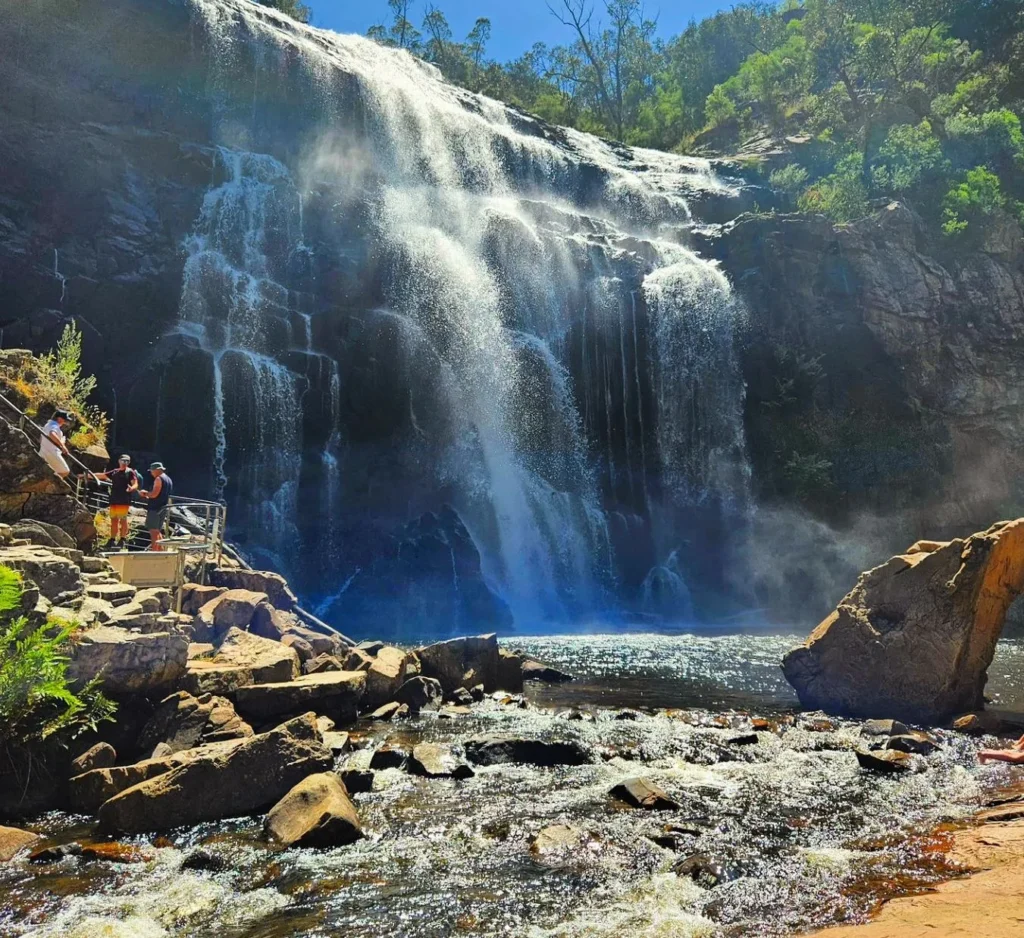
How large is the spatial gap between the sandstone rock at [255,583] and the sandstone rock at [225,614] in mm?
1600

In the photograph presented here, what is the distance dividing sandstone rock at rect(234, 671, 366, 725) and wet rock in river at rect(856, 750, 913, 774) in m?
6.97

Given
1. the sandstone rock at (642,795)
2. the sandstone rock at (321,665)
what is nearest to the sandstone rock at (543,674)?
the sandstone rock at (321,665)

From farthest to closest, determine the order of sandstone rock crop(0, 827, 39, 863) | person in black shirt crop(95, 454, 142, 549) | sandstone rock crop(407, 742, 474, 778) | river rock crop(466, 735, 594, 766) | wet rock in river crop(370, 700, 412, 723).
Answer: person in black shirt crop(95, 454, 142, 549)
wet rock in river crop(370, 700, 412, 723)
river rock crop(466, 735, 594, 766)
sandstone rock crop(407, 742, 474, 778)
sandstone rock crop(0, 827, 39, 863)

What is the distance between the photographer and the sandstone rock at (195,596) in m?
14.4

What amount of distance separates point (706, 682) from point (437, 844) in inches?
399

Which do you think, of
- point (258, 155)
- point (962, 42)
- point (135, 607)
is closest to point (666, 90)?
point (962, 42)

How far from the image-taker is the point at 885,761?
939 centimetres

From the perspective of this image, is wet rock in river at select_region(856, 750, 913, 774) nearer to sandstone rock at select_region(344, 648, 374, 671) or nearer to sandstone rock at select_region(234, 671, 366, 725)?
sandstone rock at select_region(234, 671, 366, 725)

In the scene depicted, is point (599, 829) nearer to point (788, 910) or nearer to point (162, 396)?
point (788, 910)

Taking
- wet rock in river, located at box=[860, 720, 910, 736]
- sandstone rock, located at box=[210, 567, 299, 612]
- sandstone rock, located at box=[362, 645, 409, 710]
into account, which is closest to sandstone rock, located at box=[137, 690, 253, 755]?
sandstone rock, located at box=[362, 645, 409, 710]

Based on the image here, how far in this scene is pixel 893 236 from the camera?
3481 cm

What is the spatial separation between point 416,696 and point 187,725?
4.57 meters

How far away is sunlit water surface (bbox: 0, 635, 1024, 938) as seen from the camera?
5641mm

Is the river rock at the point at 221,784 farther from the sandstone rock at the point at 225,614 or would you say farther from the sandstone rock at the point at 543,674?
the sandstone rock at the point at 543,674
